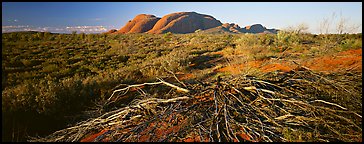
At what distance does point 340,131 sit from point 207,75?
406 centimetres

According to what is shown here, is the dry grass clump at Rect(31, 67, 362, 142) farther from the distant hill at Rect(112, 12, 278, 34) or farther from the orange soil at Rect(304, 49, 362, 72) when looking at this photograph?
the distant hill at Rect(112, 12, 278, 34)

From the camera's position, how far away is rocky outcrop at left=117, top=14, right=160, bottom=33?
2484 inches

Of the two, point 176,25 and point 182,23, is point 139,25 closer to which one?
point 176,25

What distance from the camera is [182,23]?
66.0 meters

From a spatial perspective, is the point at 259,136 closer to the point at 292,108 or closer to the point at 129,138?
the point at 292,108

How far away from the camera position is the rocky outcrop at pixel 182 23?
61.7m

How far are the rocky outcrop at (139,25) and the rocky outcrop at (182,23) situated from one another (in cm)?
288

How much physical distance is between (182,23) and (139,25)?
14.7 metres

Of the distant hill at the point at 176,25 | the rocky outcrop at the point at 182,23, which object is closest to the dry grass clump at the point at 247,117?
the rocky outcrop at the point at 182,23

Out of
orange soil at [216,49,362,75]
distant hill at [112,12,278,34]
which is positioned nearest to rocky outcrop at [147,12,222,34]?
distant hill at [112,12,278,34]

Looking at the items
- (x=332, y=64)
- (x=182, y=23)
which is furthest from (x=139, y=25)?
(x=332, y=64)

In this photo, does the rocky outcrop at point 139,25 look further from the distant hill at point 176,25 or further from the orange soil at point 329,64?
the orange soil at point 329,64

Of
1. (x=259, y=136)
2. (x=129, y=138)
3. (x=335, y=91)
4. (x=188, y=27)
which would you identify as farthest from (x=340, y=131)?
(x=188, y=27)

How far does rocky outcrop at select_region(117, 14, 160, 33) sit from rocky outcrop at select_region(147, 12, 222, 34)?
2879 millimetres
